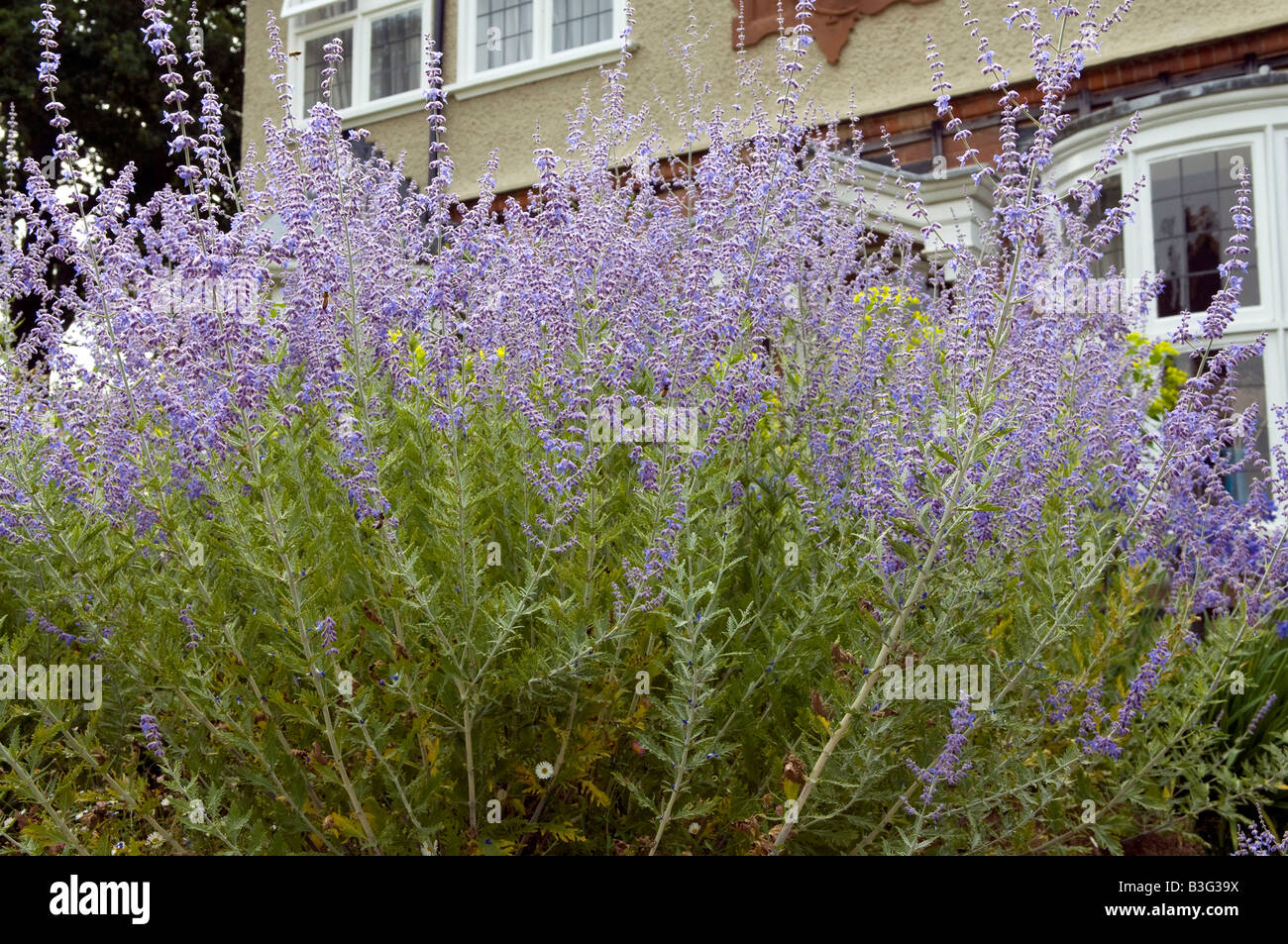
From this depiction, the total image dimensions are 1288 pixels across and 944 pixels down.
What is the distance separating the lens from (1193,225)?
844cm

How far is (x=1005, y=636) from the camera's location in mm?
3314

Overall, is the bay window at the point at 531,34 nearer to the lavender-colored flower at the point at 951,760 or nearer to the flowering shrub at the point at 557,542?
the flowering shrub at the point at 557,542

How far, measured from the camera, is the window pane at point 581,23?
13781mm

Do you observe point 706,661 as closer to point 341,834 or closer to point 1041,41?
point 341,834

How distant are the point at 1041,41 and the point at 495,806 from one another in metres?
2.05

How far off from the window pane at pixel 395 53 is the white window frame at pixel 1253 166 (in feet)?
32.0

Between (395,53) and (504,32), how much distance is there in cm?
219

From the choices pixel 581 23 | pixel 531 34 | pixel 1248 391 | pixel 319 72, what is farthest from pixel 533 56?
pixel 1248 391

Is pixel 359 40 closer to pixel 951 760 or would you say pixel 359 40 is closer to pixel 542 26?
pixel 542 26

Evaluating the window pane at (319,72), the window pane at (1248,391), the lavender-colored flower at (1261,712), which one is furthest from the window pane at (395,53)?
the lavender-colored flower at (1261,712)

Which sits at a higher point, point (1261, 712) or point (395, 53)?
point (395, 53)

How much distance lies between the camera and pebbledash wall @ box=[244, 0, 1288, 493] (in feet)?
27.0

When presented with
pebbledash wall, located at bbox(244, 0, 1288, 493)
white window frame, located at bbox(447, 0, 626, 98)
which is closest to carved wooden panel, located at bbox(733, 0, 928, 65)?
pebbledash wall, located at bbox(244, 0, 1288, 493)
